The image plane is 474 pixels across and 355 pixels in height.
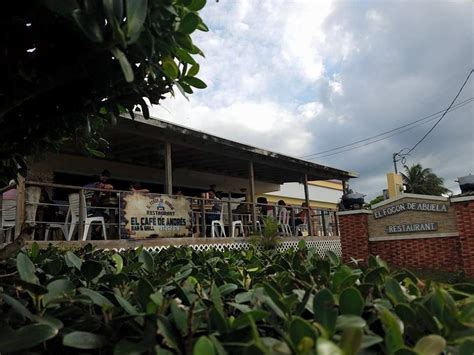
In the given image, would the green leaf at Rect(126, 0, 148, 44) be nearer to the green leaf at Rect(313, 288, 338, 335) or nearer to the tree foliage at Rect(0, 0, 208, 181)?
the tree foliage at Rect(0, 0, 208, 181)

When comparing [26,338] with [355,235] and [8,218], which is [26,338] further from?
[355,235]

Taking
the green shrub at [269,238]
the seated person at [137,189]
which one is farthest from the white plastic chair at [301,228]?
the seated person at [137,189]

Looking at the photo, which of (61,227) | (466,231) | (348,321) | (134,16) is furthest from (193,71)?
(466,231)

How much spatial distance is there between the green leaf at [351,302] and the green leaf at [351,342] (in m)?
0.27

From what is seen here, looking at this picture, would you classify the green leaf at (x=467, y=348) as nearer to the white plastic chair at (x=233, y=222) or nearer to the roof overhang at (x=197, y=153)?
the roof overhang at (x=197, y=153)

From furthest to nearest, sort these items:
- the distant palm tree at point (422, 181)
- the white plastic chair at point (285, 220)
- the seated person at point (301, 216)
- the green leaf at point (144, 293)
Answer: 1. the distant palm tree at point (422, 181)
2. the seated person at point (301, 216)
3. the white plastic chair at point (285, 220)
4. the green leaf at point (144, 293)

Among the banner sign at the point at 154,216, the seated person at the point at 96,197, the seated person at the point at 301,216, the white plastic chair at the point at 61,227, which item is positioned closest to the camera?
the white plastic chair at the point at 61,227

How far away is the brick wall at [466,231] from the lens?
33.1 feet

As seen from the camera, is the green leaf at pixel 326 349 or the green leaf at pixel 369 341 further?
the green leaf at pixel 369 341

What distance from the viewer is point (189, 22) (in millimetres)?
1466

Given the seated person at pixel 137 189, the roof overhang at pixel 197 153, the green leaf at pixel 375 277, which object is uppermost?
the roof overhang at pixel 197 153

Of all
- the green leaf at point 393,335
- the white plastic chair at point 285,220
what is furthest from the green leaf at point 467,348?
the white plastic chair at point 285,220

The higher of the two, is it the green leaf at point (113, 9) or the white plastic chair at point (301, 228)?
the white plastic chair at point (301, 228)

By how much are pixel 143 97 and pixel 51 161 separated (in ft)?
33.1
